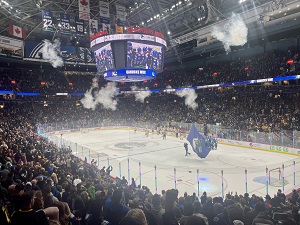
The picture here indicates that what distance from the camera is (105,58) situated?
20516 millimetres

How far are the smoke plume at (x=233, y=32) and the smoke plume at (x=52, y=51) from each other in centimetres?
2477

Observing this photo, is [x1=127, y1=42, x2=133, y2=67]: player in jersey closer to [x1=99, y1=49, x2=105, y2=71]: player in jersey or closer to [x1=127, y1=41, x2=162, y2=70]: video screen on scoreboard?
[x1=127, y1=41, x2=162, y2=70]: video screen on scoreboard

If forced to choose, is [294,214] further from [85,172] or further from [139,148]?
[139,148]

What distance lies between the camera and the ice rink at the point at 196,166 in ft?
41.6

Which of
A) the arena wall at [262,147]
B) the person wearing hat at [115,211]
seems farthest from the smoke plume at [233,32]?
the person wearing hat at [115,211]

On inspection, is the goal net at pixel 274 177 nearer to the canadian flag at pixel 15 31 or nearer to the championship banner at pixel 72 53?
the canadian flag at pixel 15 31

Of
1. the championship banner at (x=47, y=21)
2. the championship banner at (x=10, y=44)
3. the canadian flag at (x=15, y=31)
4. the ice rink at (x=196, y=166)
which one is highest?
the championship banner at (x=10, y=44)

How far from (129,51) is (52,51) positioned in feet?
82.9

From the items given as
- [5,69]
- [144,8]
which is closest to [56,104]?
[5,69]

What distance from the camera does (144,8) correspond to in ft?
83.5

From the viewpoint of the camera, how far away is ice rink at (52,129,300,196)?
41.6 ft

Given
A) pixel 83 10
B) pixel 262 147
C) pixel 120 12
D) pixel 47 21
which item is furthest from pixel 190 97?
pixel 47 21

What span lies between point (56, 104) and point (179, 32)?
93.1ft

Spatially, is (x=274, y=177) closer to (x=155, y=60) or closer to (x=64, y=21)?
(x=155, y=60)
